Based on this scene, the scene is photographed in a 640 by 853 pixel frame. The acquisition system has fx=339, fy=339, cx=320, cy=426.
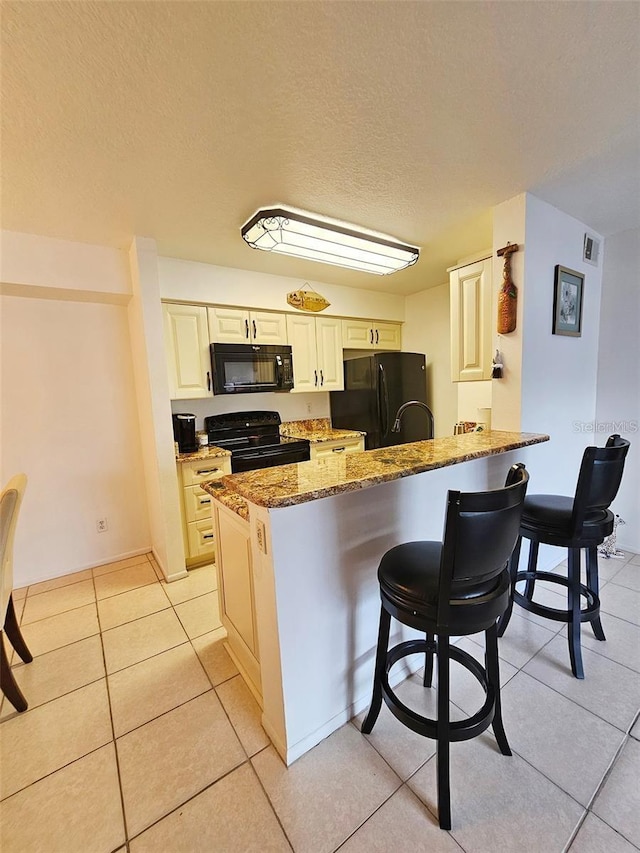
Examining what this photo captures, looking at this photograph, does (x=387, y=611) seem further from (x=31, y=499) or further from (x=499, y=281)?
(x=31, y=499)

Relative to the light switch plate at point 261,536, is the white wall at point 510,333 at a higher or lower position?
higher

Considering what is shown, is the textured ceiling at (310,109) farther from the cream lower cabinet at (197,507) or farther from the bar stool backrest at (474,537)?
the cream lower cabinet at (197,507)

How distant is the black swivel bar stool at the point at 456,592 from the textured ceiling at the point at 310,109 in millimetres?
1441

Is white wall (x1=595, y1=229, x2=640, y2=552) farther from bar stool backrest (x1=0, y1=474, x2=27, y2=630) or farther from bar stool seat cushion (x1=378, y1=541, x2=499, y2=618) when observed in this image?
bar stool backrest (x1=0, y1=474, x2=27, y2=630)

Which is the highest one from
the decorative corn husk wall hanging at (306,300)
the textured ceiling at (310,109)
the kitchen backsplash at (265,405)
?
the textured ceiling at (310,109)

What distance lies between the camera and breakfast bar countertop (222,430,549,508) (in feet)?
3.66

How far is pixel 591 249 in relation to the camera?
2.62 m

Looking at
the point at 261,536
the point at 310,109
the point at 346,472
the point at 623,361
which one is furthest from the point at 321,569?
the point at 623,361

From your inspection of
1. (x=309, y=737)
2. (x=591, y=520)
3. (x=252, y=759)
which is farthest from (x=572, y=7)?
(x=252, y=759)

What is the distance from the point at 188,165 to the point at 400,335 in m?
3.22

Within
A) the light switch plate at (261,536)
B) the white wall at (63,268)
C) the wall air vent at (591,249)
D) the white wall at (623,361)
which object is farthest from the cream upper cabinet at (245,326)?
the white wall at (623,361)

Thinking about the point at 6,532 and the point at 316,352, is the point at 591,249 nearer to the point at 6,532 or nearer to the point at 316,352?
the point at 316,352

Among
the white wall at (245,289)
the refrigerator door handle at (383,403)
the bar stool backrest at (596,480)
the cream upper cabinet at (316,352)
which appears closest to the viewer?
the bar stool backrest at (596,480)

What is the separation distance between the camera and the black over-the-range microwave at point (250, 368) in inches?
118
